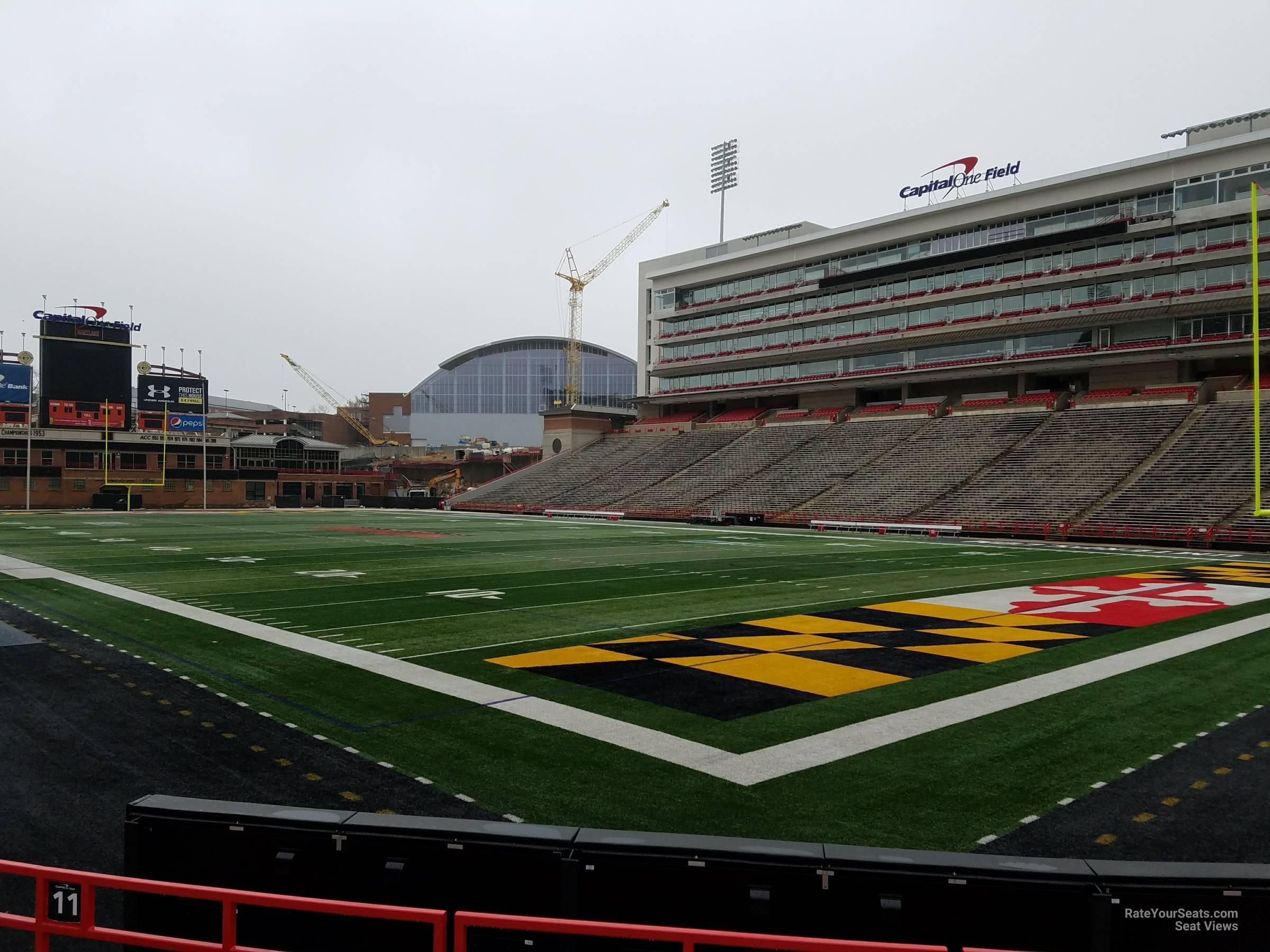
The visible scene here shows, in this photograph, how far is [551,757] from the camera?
8438 mm

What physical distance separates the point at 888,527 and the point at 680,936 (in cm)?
4301

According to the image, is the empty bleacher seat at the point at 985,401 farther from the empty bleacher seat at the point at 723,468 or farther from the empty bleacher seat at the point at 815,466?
the empty bleacher seat at the point at 723,468

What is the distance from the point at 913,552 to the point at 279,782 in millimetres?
27857

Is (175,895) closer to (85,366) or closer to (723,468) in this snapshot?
(723,468)

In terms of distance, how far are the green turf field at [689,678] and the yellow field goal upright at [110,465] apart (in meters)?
45.3

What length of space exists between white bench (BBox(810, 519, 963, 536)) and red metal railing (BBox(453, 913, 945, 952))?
135 feet

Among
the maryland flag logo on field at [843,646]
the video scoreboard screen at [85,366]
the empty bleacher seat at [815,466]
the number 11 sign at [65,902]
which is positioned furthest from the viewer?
the video scoreboard screen at [85,366]

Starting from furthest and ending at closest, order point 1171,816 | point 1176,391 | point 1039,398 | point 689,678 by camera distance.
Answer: point 1039,398
point 1176,391
point 689,678
point 1171,816

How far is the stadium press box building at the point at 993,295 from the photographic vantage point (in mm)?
52469

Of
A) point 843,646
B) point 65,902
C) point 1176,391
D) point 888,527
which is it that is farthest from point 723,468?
point 65,902

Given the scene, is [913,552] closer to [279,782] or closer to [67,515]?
[279,782]

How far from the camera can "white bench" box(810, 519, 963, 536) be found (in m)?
42.7

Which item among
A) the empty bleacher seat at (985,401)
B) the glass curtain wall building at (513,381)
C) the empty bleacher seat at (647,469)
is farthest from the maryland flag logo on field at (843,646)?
the glass curtain wall building at (513,381)

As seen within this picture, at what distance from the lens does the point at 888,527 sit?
147 feet
